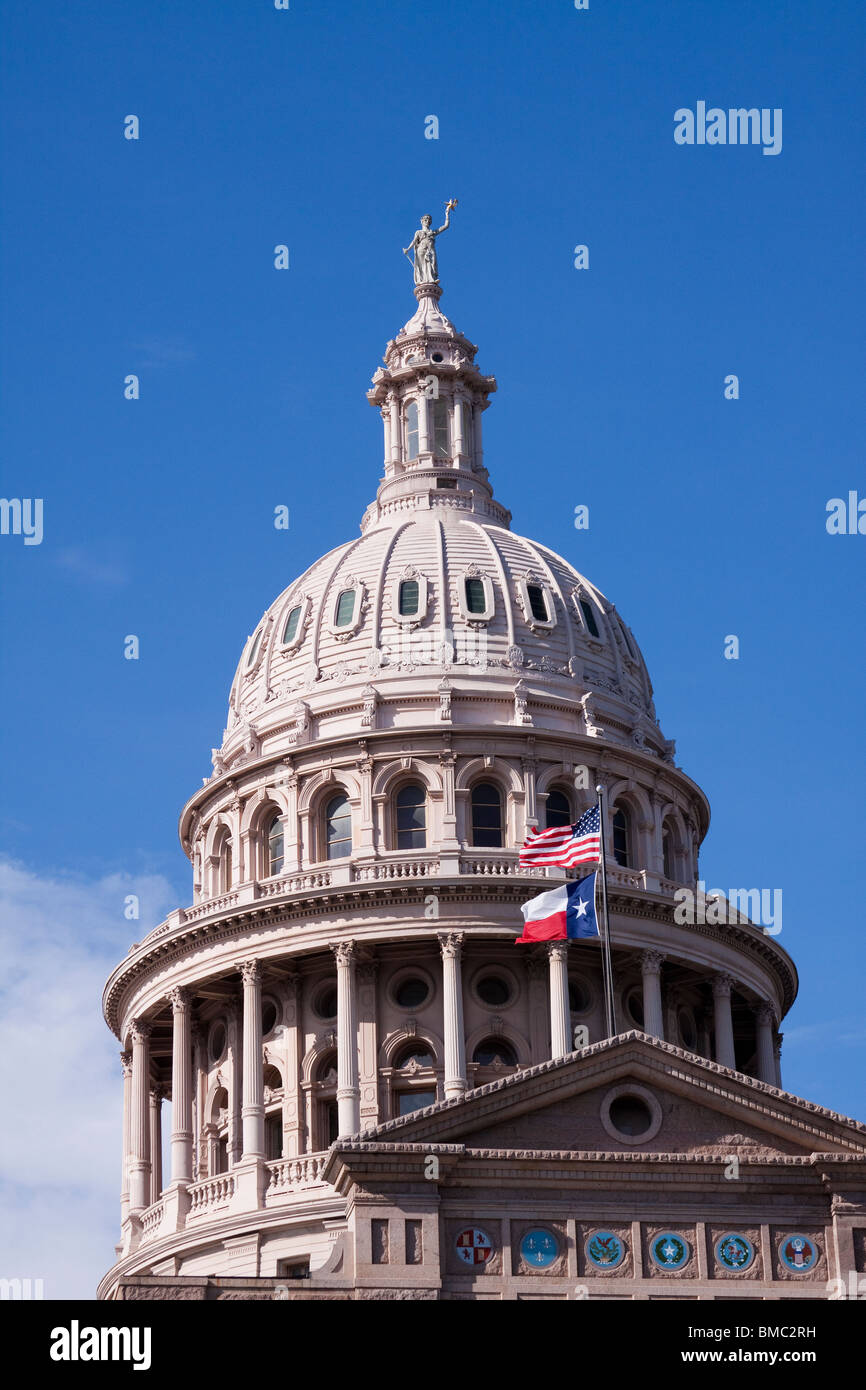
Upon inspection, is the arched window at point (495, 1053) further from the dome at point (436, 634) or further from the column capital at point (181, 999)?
the dome at point (436, 634)

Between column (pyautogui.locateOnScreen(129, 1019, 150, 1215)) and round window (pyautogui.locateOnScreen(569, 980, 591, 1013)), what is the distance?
14.0 metres

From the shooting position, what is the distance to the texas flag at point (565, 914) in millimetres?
64250

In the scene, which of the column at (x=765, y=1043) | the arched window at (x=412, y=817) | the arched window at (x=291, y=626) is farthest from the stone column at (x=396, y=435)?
the column at (x=765, y=1043)

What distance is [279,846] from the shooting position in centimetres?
8500

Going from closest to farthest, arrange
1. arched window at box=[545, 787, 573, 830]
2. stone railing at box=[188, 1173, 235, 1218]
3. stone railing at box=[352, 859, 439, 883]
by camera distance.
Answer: stone railing at box=[188, 1173, 235, 1218], stone railing at box=[352, 859, 439, 883], arched window at box=[545, 787, 573, 830]

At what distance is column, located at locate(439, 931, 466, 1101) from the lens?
76.5 m

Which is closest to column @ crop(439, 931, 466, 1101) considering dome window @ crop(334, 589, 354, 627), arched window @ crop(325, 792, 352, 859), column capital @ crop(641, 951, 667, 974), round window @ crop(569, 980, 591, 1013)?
round window @ crop(569, 980, 591, 1013)

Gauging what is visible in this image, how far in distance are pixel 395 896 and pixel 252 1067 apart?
662 centimetres

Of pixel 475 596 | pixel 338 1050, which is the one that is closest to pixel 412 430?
pixel 475 596

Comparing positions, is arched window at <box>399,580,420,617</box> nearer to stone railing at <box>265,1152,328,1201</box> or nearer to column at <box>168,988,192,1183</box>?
column at <box>168,988,192,1183</box>

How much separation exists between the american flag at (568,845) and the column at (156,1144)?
66.0ft

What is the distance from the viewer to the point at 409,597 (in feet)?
288
